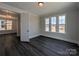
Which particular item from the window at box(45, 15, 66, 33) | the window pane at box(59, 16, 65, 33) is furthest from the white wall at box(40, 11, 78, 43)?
the window at box(45, 15, 66, 33)

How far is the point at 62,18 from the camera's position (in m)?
6.70

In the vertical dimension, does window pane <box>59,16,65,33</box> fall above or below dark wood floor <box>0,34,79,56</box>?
above

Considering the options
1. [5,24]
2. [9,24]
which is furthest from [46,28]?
[5,24]

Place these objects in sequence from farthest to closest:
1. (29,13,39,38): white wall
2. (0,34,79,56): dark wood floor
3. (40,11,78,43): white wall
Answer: (29,13,39,38): white wall
(40,11,78,43): white wall
(0,34,79,56): dark wood floor

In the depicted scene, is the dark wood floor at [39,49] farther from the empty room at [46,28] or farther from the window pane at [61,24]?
the window pane at [61,24]

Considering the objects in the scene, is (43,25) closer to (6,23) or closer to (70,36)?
(70,36)

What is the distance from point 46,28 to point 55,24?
1497 millimetres

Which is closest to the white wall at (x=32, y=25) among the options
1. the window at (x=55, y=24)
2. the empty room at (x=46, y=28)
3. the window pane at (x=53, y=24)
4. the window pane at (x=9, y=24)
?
the empty room at (x=46, y=28)

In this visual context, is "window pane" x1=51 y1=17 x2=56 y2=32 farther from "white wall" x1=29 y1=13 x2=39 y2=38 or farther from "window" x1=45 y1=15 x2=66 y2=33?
"white wall" x1=29 y1=13 x2=39 y2=38

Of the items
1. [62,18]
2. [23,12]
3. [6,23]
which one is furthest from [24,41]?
[6,23]

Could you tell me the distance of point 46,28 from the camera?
28.8ft

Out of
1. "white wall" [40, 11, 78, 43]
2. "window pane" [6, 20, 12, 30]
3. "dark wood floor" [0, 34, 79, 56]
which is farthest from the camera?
"window pane" [6, 20, 12, 30]

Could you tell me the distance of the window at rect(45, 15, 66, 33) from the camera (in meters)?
6.70

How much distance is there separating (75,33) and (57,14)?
233cm
